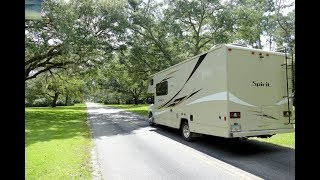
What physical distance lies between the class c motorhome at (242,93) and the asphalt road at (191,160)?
73 cm

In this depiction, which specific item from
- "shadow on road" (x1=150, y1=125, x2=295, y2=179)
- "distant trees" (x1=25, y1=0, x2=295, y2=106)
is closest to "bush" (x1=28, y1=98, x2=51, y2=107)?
"distant trees" (x1=25, y1=0, x2=295, y2=106)

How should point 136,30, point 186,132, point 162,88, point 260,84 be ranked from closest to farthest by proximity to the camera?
point 260,84 → point 186,132 → point 162,88 → point 136,30

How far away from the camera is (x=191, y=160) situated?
29.0 ft

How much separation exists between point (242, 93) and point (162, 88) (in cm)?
647

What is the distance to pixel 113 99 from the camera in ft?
326

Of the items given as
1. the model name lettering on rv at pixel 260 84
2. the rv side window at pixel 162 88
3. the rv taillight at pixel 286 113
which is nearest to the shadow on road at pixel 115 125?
the rv side window at pixel 162 88

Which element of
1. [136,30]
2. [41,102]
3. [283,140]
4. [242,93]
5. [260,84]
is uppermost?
[136,30]

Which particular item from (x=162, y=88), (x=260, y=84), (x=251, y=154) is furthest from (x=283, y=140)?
(x=162, y=88)

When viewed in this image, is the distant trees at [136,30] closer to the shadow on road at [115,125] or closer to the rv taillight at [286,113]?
the shadow on road at [115,125]

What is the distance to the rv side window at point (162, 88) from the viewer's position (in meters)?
15.0

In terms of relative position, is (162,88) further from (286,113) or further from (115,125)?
(286,113)
